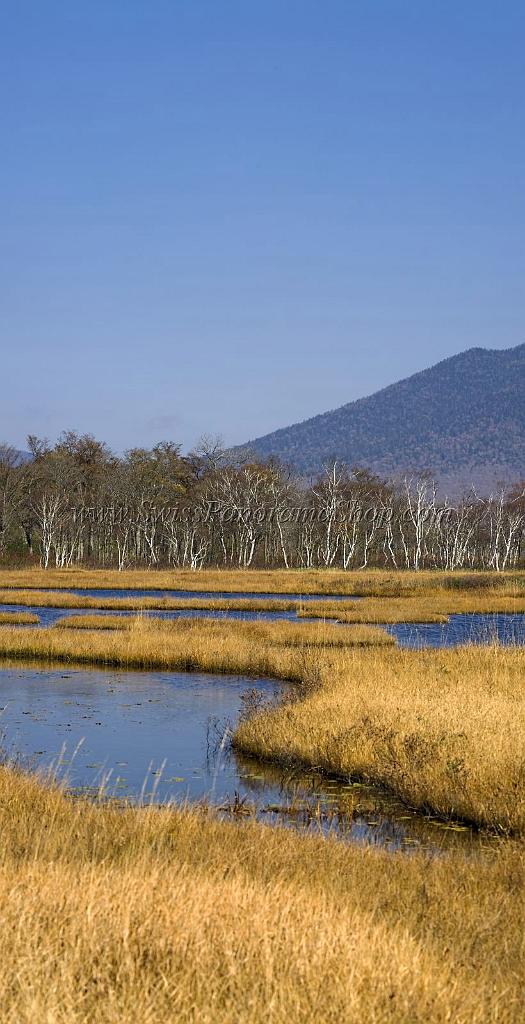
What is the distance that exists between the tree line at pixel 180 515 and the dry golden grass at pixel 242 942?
272 feet

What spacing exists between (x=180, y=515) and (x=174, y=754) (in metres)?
89.4

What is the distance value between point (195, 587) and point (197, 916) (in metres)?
57.8

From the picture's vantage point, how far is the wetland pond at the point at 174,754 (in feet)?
41.9

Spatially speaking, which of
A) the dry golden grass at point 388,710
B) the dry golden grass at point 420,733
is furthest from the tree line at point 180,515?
the dry golden grass at point 420,733

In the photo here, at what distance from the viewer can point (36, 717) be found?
20.5 metres

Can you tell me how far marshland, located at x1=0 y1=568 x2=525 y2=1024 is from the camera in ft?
17.8

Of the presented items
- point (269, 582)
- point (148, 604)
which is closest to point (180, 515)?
point (269, 582)

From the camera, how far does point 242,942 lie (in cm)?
586

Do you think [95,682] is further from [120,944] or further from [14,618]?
[120,944]

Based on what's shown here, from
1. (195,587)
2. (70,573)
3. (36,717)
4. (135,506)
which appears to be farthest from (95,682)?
(135,506)

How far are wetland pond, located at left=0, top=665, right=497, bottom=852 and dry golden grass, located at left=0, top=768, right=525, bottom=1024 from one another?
7.20ft

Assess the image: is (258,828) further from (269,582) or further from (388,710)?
(269,582)

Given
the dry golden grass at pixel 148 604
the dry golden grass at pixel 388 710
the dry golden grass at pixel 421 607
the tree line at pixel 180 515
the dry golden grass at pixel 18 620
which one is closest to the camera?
the dry golden grass at pixel 388 710

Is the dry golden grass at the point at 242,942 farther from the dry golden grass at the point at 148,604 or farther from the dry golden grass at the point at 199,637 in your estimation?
the dry golden grass at the point at 148,604
